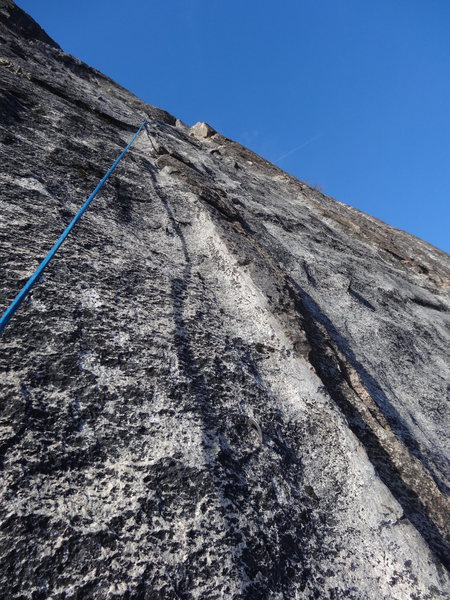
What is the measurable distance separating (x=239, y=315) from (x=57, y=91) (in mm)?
6085

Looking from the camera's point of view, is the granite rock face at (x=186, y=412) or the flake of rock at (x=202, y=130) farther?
the flake of rock at (x=202, y=130)

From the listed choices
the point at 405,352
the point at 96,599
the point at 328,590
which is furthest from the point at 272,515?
the point at 405,352

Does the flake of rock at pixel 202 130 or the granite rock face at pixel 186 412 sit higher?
the flake of rock at pixel 202 130

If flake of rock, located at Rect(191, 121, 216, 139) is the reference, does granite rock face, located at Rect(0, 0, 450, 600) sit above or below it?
below

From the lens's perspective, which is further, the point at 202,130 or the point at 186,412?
the point at 202,130

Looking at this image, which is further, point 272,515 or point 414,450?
point 414,450

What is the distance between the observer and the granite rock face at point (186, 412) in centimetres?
176

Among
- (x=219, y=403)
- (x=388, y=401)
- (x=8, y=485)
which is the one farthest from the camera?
(x=388, y=401)

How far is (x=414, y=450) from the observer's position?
11.7 ft

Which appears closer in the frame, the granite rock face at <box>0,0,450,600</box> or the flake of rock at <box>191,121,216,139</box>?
the granite rock face at <box>0,0,450,600</box>

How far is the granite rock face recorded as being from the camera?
1758 mm

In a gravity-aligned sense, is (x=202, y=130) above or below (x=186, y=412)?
above

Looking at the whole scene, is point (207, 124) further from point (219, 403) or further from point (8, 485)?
point (8, 485)

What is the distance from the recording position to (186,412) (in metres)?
2.43
